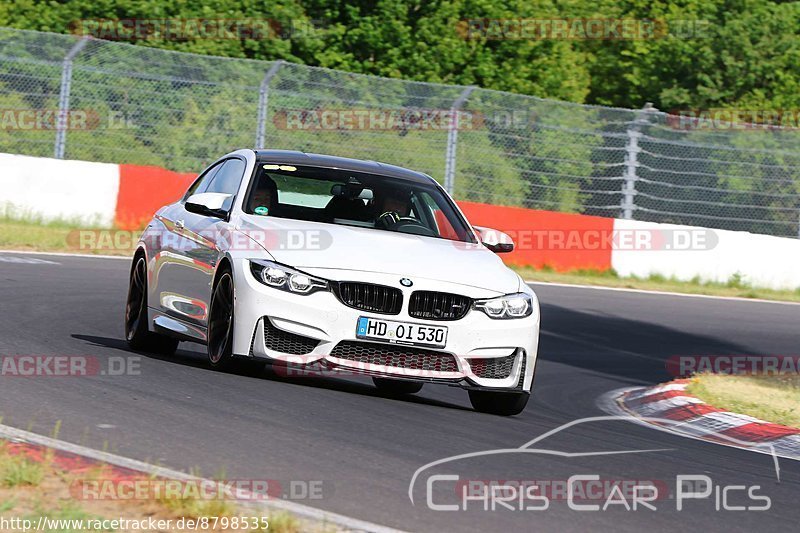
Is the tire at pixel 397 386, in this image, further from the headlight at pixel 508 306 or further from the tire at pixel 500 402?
the headlight at pixel 508 306

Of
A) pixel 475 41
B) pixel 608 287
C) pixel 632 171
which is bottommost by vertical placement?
pixel 608 287

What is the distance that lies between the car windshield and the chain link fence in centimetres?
1285

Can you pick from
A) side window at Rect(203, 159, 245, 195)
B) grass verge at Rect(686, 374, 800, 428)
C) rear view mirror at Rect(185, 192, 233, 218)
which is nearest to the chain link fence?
grass verge at Rect(686, 374, 800, 428)

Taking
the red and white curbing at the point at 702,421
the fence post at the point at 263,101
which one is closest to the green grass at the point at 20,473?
the red and white curbing at the point at 702,421

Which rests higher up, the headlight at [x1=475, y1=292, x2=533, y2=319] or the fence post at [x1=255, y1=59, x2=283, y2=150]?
the fence post at [x1=255, y1=59, x2=283, y2=150]

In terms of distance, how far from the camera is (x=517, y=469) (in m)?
7.09

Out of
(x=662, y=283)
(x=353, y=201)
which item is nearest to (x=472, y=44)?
(x=662, y=283)

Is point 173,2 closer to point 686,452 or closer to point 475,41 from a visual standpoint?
point 475,41

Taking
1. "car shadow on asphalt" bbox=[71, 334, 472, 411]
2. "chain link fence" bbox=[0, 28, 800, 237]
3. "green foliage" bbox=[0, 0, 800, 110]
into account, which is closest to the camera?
"car shadow on asphalt" bbox=[71, 334, 472, 411]

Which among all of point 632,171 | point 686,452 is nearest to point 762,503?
point 686,452

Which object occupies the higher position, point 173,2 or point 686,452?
point 173,2

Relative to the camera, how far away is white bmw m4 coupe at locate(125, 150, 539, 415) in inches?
337

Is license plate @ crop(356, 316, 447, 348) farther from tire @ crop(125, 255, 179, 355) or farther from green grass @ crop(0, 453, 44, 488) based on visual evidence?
green grass @ crop(0, 453, 44, 488)

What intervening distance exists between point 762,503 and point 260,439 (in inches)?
93.7
